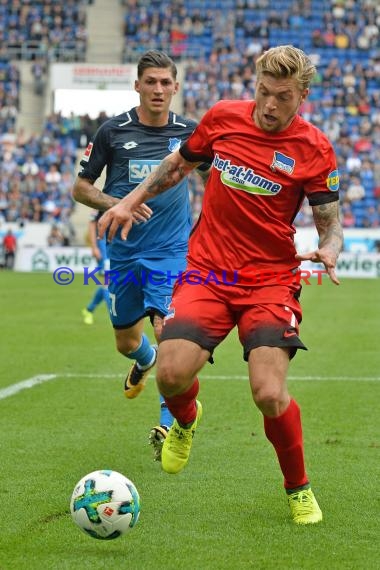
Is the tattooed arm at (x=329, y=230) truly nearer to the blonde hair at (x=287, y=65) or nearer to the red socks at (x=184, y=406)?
the blonde hair at (x=287, y=65)

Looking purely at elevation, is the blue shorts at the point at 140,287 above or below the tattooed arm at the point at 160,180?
below

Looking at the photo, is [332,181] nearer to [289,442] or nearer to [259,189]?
[259,189]

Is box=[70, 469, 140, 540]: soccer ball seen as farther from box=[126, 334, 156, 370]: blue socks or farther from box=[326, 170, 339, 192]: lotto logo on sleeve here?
box=[126, 334, 156, 370]: blue socks

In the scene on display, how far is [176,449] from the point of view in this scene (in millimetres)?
6246

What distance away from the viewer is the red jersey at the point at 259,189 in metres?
5.72

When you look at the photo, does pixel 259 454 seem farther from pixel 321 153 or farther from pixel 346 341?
pixel 346 341

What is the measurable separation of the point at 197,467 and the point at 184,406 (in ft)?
2.61

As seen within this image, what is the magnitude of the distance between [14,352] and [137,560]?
8.89 metres

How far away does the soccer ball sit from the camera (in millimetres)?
4953

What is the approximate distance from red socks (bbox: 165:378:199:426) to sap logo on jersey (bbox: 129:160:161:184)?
2.03 metres

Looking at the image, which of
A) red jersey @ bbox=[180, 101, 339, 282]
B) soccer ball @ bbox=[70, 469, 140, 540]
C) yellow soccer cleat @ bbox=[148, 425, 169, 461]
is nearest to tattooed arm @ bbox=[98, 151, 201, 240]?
red jersey @ bbox=[180, 101, 339, 282]

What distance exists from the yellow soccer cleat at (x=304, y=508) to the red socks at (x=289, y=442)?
0.06m

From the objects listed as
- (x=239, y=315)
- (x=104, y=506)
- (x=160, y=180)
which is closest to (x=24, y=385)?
(x=160, y=180)

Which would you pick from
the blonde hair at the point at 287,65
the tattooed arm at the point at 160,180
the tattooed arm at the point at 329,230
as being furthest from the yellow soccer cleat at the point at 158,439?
the blonde hair at the point at 287,65
